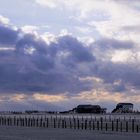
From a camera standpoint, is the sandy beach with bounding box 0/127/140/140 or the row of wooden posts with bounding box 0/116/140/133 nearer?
the sandy beach with bounding box 0/127/140/140

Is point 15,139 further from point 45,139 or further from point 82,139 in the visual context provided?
point 82,139

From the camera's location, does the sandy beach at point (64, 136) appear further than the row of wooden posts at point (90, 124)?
No

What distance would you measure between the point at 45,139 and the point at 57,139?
4.82 feet

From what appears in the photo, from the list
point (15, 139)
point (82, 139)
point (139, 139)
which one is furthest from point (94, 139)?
point (15, 139)

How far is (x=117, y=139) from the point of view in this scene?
58.8 m

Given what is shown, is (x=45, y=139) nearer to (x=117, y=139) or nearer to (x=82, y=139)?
(x=82, y=139)

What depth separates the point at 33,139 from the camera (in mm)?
56625

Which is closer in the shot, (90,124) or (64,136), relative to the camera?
(64,136)

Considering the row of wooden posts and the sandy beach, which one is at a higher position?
the row of wooden posts

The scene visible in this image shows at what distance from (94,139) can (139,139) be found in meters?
5.22

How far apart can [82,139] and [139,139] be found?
6.63 m

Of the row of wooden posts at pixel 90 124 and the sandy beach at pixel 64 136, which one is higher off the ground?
the row of wooden posts at pixel 90 124

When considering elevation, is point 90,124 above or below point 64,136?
above

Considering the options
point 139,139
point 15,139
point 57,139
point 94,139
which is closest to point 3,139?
point 15,139
